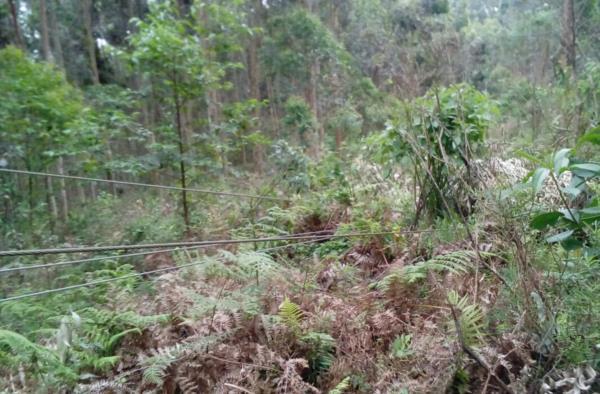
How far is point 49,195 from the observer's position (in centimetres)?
523

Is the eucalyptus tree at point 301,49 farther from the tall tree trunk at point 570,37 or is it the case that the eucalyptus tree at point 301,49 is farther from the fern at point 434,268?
the fern at point 434,268

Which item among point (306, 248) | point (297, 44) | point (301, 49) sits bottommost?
point (306, 248)

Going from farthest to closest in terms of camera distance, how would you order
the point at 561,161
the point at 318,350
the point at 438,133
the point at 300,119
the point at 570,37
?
the point at 300,119 < the point at 570,37 < the point at 438,133 < the point at 318,350 < the point at 561,161

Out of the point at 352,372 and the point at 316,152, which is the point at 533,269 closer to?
the point at 352,372

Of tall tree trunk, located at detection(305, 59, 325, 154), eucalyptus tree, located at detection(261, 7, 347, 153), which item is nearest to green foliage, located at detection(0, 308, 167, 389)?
eucalyptus tree, located at detection(261, 7, 347, 153)

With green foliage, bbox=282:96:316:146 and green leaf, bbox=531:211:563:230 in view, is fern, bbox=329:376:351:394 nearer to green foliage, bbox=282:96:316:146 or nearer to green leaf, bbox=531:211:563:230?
green leaf, bbox=531:211:563:230

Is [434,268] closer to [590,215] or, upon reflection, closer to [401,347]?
[401,347]

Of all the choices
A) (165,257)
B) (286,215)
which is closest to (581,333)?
(286,215)

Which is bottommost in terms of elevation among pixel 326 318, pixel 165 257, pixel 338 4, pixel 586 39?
pixel 165 257

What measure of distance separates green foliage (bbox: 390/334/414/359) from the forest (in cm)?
1

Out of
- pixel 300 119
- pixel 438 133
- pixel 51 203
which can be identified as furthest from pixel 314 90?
pixel 438 133

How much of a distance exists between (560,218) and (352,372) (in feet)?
3.37

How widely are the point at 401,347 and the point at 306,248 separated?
1.78 meters

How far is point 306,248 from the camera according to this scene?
3557mm
